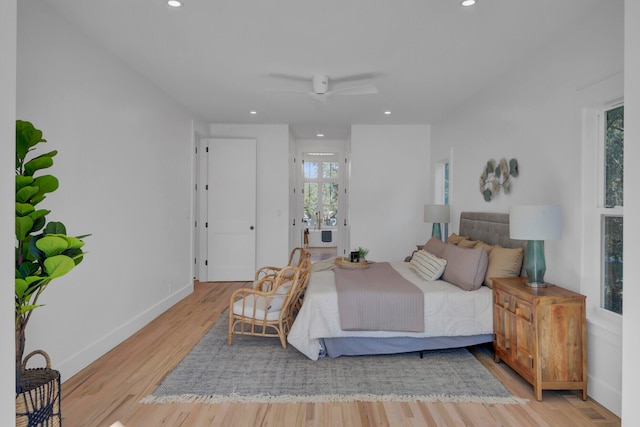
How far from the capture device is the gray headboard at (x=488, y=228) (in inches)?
143

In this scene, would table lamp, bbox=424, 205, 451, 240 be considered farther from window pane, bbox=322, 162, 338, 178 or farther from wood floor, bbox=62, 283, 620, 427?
window pane, bbox=322, 162, 338, 178

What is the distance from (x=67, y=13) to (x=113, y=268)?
2.05m

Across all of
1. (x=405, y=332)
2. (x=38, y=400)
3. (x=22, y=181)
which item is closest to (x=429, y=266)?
(x=405, y=332)

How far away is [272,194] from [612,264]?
15.8 feet

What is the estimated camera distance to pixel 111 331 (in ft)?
11.1

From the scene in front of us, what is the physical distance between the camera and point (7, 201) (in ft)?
4.34

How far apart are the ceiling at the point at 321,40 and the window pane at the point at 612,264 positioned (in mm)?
1483

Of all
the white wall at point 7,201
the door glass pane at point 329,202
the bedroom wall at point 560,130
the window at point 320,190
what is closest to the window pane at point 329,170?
the window at point 320,190

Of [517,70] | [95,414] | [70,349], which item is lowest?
[95,414]

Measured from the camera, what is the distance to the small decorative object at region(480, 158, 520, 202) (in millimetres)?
3651

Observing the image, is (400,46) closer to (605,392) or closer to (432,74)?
(432,74)

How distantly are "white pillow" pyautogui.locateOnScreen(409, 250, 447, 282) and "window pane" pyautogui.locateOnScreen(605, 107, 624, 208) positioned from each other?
56.2 inches

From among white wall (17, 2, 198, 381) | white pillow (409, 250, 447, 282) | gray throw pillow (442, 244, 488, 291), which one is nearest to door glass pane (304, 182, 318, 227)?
white wall (17, 2, 198, 381)

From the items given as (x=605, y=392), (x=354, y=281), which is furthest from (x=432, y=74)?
(x=605, y=392)
